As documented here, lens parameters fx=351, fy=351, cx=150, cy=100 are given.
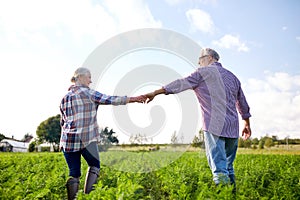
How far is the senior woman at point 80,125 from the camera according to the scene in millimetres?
4730

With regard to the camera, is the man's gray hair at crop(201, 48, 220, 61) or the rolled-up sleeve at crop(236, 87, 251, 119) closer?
the man's gray hair at crop(201, 48, 220, 61)

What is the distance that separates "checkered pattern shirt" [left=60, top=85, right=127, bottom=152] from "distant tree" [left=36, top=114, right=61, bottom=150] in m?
68.9

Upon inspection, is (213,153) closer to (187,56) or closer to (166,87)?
(166,87)

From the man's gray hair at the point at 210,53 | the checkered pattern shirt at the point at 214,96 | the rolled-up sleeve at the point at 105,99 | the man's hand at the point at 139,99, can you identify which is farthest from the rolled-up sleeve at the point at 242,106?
the rolled-up sleeve at the point at 105,99

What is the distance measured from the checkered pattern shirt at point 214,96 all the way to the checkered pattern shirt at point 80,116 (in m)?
1.02

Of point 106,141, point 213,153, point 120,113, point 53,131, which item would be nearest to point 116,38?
point 120,113

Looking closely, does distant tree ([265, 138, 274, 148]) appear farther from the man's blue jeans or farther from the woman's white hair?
the woman's white hair

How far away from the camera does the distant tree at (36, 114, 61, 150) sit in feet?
235

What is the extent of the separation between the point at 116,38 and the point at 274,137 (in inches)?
1955

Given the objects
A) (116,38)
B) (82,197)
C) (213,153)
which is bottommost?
(82,197)

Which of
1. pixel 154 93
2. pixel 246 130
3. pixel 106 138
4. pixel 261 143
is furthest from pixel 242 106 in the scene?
pixel 261 143

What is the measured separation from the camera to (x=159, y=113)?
263 inches

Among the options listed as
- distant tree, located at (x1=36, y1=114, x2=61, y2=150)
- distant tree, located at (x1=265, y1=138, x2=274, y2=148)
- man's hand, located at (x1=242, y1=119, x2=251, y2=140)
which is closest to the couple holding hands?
man's hand, located at (x1=242, y1=119, x2=251, y2=140)

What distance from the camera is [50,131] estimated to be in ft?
236
